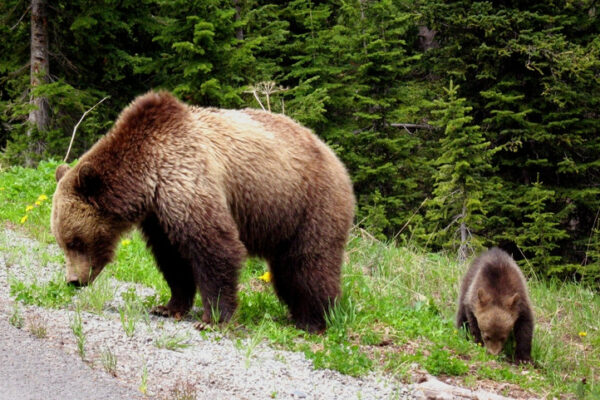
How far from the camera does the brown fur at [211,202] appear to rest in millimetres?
5414

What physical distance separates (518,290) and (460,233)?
609cm

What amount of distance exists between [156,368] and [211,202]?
4.81 ft

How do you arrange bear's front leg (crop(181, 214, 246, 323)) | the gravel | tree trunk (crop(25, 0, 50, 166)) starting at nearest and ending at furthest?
1. the gravel
2. bear's front leg (crop(181, 214, 246, 323))
3. tree trunk (crop(25, 0, 50, 166))

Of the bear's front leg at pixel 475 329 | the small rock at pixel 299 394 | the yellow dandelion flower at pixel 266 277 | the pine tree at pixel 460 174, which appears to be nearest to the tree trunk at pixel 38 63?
the pine tree at pixel 460 174

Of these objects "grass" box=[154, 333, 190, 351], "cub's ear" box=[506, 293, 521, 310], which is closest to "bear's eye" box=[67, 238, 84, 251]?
"grass" box=[154, 333, 190, 351]

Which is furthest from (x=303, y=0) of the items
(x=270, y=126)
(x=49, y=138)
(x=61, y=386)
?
(x=61, y=386)

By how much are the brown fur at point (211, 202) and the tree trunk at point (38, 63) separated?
1006 centimetres

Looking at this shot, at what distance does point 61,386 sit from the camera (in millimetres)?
3980

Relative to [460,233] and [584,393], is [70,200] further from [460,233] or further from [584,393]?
[460,233]

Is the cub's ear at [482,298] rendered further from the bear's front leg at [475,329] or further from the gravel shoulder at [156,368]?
the gravel shoulder at [156,368]

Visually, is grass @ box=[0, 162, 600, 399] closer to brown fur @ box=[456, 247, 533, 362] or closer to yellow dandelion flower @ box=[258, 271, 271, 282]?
yellow dandelion flower @ box=[258, 271, 271, 282]

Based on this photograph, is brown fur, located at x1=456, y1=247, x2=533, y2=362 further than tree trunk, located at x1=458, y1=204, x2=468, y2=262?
No

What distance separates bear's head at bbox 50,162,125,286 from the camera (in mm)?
5465

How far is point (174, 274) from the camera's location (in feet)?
19.6
